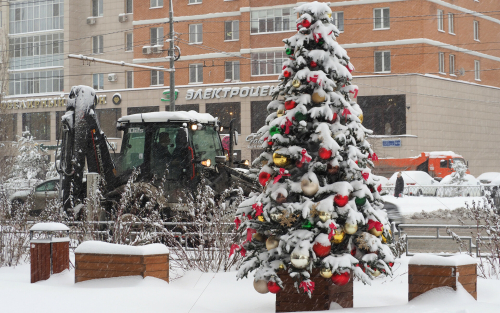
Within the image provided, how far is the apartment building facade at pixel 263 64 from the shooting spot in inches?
1608

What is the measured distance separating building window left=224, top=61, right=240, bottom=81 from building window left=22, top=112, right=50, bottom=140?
56.0 feet

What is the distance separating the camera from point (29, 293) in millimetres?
7777

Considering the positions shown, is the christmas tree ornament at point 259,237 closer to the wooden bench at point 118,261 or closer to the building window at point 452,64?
the wooden bench at point 118,261

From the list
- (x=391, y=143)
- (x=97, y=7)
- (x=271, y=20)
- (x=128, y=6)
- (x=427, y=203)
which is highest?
(x=97, y=7)

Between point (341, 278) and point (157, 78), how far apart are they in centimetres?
4297

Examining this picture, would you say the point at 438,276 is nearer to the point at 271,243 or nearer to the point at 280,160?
the point at 271,243

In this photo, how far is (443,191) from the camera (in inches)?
1270

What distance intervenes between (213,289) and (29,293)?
2.26m

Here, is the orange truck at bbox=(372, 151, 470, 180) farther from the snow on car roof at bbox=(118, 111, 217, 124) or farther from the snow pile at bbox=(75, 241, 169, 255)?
the snow pile at bbox=(75, 241, 169, 255)

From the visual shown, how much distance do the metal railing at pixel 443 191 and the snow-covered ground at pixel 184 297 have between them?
2383 cm

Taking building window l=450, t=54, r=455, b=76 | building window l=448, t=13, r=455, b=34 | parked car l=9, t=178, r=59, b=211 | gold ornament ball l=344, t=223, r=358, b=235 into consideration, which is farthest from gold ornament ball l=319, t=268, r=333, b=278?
building window l=448, t=13, r=455, b=34

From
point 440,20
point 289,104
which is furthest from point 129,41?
point 289,104

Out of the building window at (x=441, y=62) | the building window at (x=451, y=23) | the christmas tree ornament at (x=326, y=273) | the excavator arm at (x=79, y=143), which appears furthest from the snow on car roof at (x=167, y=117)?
the building window at (x=451, y=23)

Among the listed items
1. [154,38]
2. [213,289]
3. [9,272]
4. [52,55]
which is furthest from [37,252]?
[52,55]
